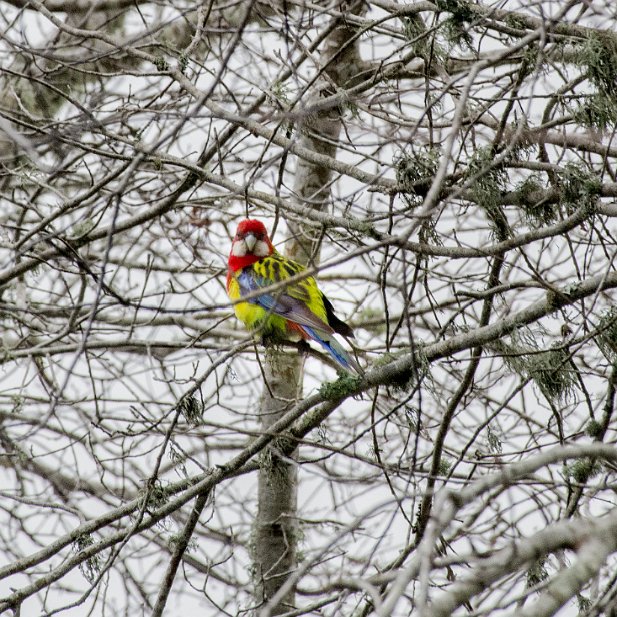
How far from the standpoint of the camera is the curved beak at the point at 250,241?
17.7ft

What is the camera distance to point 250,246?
540cm

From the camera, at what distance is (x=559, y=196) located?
3574 millimetres

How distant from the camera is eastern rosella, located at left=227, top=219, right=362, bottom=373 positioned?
4.74 meters

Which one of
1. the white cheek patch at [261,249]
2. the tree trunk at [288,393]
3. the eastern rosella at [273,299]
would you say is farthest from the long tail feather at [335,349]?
the white cheek patch at [261,249]

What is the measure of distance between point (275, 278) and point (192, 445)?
1.87 metres

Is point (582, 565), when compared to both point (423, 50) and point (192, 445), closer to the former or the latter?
point (423, 50)

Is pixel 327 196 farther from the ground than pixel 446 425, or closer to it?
farther from the ground

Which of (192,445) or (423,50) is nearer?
(423,50)

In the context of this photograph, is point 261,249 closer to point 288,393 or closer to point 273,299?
point 273,299

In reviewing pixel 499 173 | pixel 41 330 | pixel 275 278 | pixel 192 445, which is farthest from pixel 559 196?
pixel 192 445

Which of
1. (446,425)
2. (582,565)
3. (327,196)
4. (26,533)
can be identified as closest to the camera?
(582,565)

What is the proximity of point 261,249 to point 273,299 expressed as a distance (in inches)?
28.1

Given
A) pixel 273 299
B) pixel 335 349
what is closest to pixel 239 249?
pixel 273 299

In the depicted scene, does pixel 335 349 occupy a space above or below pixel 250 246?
below
